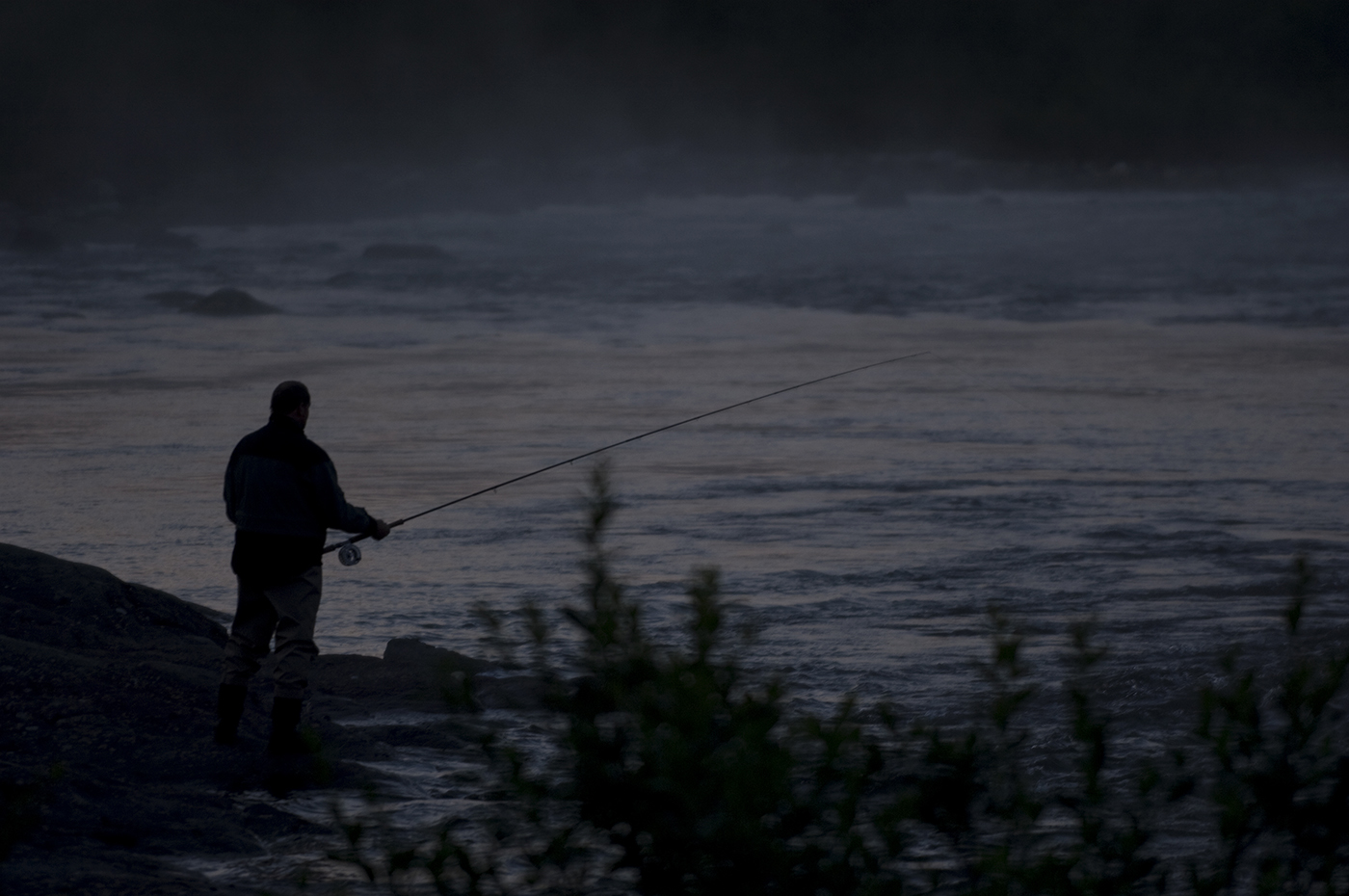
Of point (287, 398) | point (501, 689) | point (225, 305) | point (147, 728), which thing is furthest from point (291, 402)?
point (225, 305)

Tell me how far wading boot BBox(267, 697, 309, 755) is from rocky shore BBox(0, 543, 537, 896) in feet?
0.22

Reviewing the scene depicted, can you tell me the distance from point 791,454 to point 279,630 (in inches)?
307

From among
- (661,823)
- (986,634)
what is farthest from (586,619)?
(986,634)

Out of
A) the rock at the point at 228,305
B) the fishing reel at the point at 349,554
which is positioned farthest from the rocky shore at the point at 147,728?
the rock at the point at 228,305

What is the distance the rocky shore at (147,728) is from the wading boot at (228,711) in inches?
2.0

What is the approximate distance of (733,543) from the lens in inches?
366

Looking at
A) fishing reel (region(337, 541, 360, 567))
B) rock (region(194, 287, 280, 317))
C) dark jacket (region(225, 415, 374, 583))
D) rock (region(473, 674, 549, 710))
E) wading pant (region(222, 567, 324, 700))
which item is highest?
rock (region(194, 287, 280, 317))

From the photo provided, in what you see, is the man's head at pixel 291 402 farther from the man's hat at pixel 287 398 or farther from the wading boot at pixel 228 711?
the wading boot at pixel 228 711

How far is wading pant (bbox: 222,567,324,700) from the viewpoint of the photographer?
525 centimetres

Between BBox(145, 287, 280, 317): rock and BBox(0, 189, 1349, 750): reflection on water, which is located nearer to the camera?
BBox(0, 189, 1349, 750): reflection on water

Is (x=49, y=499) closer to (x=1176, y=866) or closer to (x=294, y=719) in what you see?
(x=294, y=719)

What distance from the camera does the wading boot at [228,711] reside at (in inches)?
208

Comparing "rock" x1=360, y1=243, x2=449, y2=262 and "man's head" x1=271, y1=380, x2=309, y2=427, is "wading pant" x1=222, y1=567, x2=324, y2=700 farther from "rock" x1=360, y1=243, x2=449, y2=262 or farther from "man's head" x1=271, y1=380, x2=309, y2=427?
"rock" x1=360, y1=243, x2=449, y2=262

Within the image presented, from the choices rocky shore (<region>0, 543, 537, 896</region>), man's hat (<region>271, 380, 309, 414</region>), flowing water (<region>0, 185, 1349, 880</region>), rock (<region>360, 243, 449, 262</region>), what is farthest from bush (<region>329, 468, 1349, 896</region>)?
rock (<region>360, 243, 449, 262</region>)
